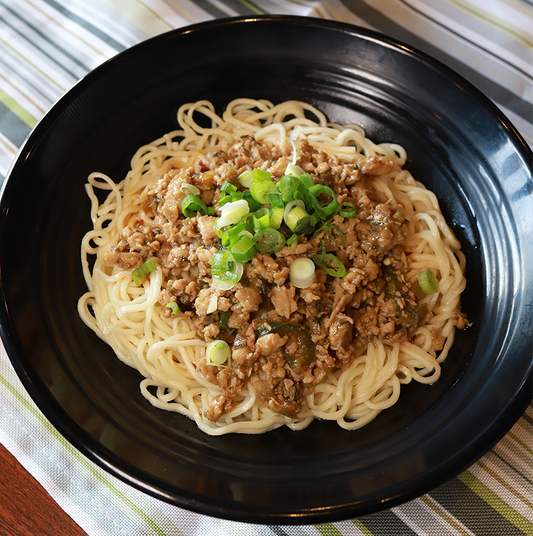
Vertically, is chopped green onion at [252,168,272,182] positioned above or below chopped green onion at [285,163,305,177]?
below

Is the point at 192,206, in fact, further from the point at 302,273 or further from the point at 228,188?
the point at 302,273

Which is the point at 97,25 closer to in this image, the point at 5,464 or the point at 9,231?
the point at 9,231

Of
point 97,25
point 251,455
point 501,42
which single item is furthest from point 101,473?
point 501,42

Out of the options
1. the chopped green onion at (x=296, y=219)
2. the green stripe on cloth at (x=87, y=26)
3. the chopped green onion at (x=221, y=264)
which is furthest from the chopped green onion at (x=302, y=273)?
the green stripe on cloth at (x=87, y=26)

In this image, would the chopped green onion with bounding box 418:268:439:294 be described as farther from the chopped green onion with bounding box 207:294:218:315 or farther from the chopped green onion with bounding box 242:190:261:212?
the chopped green onion with bounding box 207:294:218:315

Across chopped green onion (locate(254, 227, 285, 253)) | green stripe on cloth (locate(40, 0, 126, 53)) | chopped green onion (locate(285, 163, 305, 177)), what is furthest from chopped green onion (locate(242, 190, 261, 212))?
A: green stripe on cloth (locate(40, 0, 126, 53))

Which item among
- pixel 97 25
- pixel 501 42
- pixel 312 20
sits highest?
pixel 501 42
